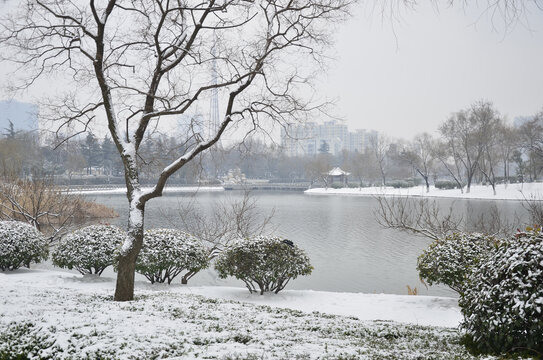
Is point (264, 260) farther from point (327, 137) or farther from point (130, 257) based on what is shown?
point (327, 137)

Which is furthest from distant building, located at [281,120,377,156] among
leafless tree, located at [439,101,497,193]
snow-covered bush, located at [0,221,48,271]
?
leafless tree, located at [439,101,497,193]

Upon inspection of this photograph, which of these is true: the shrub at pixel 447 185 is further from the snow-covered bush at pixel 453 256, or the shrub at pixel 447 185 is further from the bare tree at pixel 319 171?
the snow-covered bush at pixel 453 256

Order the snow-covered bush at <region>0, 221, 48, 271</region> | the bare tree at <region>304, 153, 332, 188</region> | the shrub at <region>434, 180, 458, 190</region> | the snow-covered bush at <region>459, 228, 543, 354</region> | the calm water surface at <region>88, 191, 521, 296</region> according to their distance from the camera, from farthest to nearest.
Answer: the bare tree at <region>304, 153, 332, 188</region> < the shrub at <region>434, 180, 458, 190</region> < the calm water surface at <region>88, 191, 521, 296</region> < the snow-covered bush at <region>0, 221, 48, 271</region> < the snow-covered bush at <region>459, 228, 543, 354</region>

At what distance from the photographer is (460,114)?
150ft

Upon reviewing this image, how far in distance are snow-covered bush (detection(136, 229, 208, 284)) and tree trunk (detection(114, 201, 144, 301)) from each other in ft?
7.90

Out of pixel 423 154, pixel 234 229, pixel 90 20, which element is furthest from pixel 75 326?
pixel 423 154

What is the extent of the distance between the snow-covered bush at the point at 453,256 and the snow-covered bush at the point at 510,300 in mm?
3788

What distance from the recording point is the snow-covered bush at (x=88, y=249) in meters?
9.96

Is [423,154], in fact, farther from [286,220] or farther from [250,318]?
[250,318]

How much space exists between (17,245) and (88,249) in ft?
6.16

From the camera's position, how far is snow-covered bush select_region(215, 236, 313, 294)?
8.48 m

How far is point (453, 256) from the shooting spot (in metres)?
7.82

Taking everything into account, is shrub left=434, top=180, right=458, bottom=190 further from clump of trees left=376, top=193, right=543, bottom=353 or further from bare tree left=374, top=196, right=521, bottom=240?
clump of trees left=376, top=193, right=543, bottom=353

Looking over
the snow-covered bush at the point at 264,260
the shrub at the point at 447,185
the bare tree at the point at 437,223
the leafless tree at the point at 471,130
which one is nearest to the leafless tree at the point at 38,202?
the snow-covered bush at the point at 264,260
